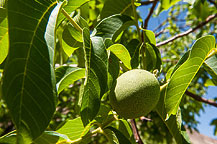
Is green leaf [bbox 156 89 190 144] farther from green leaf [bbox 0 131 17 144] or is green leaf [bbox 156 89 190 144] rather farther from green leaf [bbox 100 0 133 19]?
green leaf [bbox 0 131 17 144]

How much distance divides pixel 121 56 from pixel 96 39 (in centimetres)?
23

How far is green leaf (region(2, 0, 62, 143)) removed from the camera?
544 mm

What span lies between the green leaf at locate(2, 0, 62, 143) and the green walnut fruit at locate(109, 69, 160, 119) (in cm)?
41

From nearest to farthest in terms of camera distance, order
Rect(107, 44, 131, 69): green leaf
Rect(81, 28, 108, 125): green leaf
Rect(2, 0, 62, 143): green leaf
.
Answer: Rect(2, 0, 62, 143): green leaf, Rect(81, 28, 108, 125): green leaf, Rect(107, 44, 131, 69): green leaf

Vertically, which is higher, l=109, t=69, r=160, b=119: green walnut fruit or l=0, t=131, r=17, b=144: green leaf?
l=109, t=69, r=160, b=119: green walnut fruit

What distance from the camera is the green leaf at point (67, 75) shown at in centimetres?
117

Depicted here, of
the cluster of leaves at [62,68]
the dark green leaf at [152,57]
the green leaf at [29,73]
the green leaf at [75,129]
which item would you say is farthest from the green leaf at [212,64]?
the green leaf at [29,73]

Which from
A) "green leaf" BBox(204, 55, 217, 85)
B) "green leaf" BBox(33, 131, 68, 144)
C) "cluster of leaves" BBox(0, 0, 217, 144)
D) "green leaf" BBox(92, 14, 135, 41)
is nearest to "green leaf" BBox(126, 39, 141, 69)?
"cluster of leaves" BBox(0, 0, 217, 144)

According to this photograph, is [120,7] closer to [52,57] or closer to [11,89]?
[52,57]

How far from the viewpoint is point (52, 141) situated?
3.22 feet

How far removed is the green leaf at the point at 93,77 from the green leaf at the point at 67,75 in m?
0.30

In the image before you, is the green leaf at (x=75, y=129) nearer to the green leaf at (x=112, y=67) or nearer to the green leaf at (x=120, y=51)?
the green leaf at (x=112, y=67)

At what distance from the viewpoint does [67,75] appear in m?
1.15

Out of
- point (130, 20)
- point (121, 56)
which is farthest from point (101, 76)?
point (130, 20)
